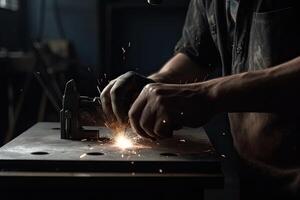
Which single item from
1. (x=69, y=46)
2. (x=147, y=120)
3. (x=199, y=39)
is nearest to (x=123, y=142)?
(x=147, y=120)

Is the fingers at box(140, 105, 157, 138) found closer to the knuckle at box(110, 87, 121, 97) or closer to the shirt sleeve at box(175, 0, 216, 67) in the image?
the knuckle at box(110, 87, 121, 97)

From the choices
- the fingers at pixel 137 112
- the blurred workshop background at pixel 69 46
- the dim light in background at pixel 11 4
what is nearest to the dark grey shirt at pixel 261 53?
the fingers at pixel 137 112

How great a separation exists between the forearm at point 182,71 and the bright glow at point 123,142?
13.6 inches

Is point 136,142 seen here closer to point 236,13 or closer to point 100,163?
point 100,163

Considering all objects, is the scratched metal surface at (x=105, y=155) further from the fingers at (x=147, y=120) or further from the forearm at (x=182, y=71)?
the forearm at (x=182, y=71)

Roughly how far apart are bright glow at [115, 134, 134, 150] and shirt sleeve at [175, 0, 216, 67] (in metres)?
0.42

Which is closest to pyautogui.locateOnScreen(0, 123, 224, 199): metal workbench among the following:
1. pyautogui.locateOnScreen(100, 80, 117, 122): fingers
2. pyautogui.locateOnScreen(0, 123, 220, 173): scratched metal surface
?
pyautogui.locateOnScreen(0, 123, 220, 173): scratched metal surface

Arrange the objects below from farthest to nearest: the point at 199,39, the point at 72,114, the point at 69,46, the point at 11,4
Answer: the point at 11,4 < the point at 69,46 < the point at 199,39 < the point at 72,114

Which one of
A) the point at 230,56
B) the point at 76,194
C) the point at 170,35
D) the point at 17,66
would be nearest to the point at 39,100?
the point at 17,66

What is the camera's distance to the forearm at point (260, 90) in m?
0.99

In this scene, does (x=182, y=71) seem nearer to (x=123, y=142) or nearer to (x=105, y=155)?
(x=123, y=142)

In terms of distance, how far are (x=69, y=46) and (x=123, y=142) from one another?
258cm

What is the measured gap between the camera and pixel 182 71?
5.18 ft

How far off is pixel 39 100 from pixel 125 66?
672mm
